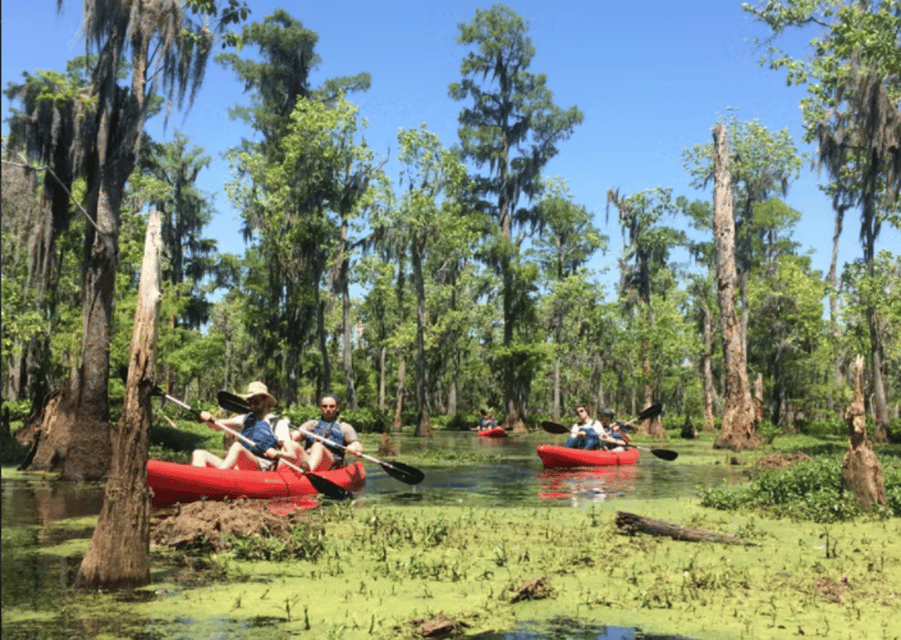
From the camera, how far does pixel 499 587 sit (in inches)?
288

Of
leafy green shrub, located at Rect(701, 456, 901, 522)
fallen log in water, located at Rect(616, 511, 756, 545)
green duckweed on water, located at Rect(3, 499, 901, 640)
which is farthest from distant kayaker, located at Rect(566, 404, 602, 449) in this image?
fallen log in water, located at Rect(616, 511, 756, 545)

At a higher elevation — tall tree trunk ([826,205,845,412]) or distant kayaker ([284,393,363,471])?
tall tree trunk ([826,205,845,412])

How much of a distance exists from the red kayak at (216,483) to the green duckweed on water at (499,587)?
179cm

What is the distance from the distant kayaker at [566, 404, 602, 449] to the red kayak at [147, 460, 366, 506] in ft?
32.1

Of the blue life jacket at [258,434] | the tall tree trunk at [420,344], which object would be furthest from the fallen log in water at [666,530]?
the tall tree trunk at [420,344]

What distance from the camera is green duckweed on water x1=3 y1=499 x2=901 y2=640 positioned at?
6.01 m

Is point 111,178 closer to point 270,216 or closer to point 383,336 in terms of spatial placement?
point 270,216

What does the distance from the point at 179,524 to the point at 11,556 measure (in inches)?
63.9

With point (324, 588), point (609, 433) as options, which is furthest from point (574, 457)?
point (324, 588)

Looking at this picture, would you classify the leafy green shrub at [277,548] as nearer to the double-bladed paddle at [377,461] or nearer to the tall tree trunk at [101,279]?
the double-bladed paddle at [377,461]

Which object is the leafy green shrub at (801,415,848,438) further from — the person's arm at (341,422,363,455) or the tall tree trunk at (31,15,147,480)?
the tall tree trunk at (31,15,147,480)

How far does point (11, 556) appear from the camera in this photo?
811 cm

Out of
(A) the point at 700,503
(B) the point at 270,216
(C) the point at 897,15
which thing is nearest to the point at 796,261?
(B) the point at 270,216

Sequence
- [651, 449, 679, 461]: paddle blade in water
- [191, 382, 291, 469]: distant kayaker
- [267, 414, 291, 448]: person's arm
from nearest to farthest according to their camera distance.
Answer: [191, 382, 291, 469]: distant kayaker
[267, 414, 291, 448]: person's arm
[651, 449, 679, 461]: paddle blade in water
